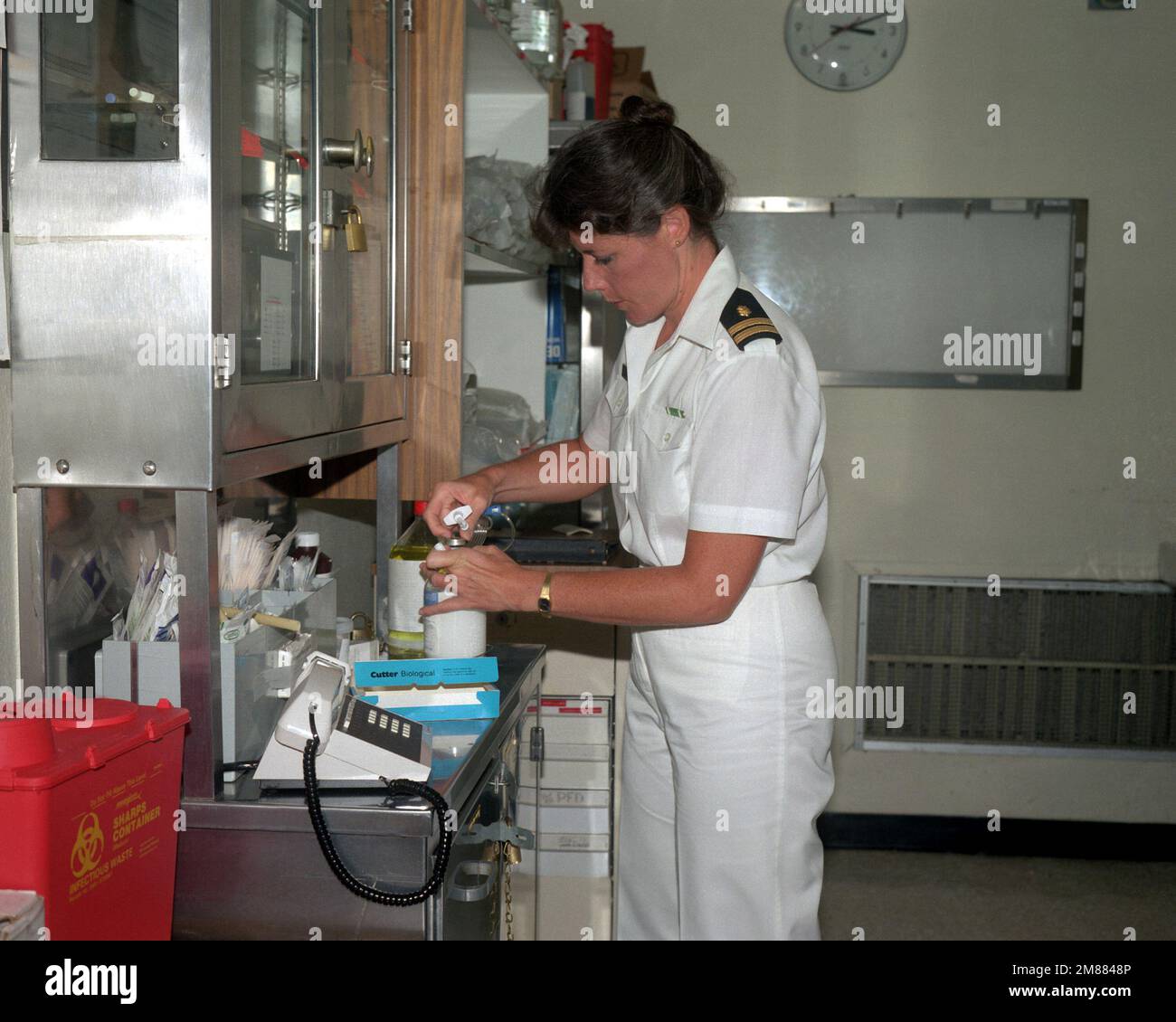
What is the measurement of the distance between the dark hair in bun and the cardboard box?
4.97 feet

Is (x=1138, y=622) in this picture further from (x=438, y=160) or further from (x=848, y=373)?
(x=438, y=160)

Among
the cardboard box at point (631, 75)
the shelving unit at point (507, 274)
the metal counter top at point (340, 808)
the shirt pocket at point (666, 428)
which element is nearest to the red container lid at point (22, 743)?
the metal counter top at point (340, 808)

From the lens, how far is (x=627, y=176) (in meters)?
1.62

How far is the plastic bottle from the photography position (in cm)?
173

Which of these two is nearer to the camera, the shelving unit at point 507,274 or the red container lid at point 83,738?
the red container lid at point 83,738

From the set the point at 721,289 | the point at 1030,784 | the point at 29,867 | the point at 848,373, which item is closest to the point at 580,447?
the point at 721,289

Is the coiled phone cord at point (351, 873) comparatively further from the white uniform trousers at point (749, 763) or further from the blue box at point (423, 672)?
the white uniform trousers at point (749, 763)

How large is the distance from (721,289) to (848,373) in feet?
6.14

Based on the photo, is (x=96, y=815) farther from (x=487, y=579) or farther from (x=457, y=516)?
(x=457, y=516)

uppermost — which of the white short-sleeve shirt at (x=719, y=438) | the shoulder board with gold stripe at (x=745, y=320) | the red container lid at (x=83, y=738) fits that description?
the shoulder board with gold stripe at (x=745, y=320)

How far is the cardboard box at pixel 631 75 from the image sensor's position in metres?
3.14

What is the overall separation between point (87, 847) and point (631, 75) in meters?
2.71

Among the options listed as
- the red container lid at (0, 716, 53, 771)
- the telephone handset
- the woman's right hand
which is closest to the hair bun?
the woman's right hand

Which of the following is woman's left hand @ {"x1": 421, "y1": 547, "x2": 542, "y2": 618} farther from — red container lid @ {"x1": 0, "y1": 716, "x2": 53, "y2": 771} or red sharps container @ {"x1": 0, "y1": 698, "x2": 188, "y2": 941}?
red container lid @ {"x1": 0, "y1": 716, "x2": 53, "y2": 771}
